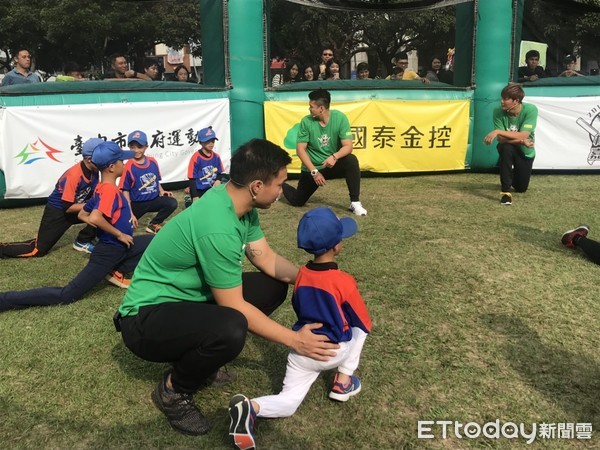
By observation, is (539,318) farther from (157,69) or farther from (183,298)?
(157,69)

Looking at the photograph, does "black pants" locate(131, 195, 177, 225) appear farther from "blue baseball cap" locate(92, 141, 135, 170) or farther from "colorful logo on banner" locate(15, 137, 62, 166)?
"colorful logo on banner" locate(15, 137, 62, 166)

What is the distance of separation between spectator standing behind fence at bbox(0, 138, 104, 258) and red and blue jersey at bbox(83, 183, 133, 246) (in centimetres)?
102

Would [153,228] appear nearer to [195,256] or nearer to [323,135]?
[323,135]

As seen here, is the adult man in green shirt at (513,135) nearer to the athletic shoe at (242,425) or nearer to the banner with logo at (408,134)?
the banner with logo at (408,134)

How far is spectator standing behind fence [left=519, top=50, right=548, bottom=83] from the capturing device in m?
9.46

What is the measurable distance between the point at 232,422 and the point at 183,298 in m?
0.62

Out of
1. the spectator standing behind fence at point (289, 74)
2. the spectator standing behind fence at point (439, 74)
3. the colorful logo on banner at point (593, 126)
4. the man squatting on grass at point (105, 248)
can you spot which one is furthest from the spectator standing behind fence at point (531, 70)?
the man squatting on grass at point (105, 248)

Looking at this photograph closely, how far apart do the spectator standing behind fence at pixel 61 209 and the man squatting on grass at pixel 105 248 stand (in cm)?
93

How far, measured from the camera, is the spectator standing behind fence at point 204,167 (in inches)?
261

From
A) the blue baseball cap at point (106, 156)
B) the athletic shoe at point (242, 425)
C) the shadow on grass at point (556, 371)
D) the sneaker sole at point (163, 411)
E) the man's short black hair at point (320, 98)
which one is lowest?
the sneaker sole at point (163, 411)

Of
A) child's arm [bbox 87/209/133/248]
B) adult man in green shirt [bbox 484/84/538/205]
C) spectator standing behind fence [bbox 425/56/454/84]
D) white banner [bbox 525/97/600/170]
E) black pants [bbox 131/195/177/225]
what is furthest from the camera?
spectator standing behind fence [bbox 425/56/454/84]

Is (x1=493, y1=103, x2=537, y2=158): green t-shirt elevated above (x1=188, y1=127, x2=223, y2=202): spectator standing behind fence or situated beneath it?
elevated above

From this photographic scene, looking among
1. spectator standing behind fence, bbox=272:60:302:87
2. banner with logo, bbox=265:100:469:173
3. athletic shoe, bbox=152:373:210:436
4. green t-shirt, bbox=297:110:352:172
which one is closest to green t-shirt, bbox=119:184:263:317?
athletic shoe, bbox=152:373:210:436

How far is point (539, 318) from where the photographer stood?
12.3 feet
